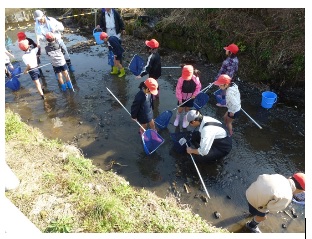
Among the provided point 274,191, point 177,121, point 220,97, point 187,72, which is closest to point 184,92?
point 187,72

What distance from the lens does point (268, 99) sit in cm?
758

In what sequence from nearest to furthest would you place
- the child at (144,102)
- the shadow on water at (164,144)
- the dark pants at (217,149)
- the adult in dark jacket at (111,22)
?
the shadow on water at (164,144), the dark pants at (217,149), the child at (144,102), the adult in dark jacket at (111,22)

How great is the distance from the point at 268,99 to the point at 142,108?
3858 millimetres

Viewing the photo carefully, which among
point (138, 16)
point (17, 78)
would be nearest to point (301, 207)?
point (17, 78)

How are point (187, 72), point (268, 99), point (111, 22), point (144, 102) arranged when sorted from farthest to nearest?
point (111, 22) < point (268, 99) < point (187, 72) < point (144, 102)

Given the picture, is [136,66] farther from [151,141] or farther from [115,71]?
[151,141]

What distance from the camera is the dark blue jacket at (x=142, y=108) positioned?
6046 mm

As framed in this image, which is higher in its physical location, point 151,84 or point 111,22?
point 111,22

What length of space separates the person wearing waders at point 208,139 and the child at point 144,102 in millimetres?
1067

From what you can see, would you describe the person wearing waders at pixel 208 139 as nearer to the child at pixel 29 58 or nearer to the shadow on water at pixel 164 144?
the shadow on water at pixel 164 144

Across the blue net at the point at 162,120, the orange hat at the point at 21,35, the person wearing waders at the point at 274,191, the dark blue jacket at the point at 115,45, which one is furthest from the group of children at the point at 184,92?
the orange hat at the point at 21,35

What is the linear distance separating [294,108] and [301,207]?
140 inches

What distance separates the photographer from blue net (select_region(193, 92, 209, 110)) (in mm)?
7660

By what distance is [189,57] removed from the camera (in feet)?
34.6
